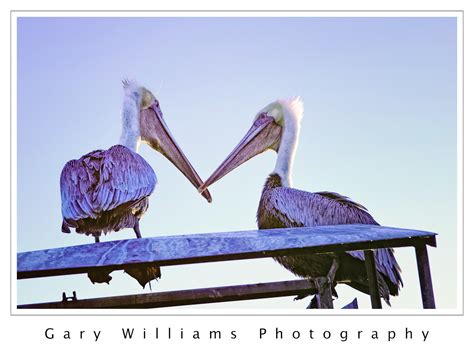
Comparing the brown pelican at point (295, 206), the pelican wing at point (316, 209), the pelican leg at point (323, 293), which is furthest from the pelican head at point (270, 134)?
the pelican leg at point (323, 293)

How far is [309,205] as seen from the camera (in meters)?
7.77

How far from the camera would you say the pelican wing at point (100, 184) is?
6.68 meters

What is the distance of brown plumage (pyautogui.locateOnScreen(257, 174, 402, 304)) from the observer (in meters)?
7.30

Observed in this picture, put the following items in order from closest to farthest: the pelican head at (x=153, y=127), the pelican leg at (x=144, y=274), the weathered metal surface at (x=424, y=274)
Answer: the weathered metal surface at (x=424, y=274), the pelican leg at (x=144, y=274), the pelican head at (x=153, y=127)

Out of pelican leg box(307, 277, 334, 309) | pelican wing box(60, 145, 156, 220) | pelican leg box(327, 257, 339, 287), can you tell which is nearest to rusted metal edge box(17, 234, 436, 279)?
pelican leg box(307, 277, 334, 309)

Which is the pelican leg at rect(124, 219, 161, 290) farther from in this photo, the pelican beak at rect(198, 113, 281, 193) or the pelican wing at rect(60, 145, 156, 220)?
the pelican beak at rect(198, 113, 281, 193)

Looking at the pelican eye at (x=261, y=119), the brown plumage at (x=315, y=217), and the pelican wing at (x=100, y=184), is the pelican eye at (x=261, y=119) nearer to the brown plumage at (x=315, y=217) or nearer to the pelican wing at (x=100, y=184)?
the brown plumage at (x=315, y=217)

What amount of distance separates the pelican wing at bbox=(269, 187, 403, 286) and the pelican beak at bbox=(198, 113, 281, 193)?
845mm

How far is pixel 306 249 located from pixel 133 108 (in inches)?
150

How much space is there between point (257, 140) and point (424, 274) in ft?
13.2

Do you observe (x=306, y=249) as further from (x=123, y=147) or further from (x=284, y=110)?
(x=284, y=110)

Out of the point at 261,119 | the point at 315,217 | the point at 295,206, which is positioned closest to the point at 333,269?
the point at 315,217

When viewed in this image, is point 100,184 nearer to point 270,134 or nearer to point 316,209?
point 316,209
